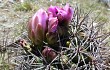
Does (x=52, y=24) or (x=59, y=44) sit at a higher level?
(x=52, y=24)

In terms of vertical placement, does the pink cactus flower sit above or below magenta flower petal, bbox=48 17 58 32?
above

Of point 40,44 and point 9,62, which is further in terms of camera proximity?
point 9,62

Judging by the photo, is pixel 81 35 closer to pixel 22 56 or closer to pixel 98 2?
pixel 22 56

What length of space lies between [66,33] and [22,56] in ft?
1.29

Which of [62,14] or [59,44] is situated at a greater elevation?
[62,14]

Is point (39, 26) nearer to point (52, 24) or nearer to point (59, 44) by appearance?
point (52, 24)

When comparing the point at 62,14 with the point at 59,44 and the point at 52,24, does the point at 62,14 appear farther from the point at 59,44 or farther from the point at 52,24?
the point at 59,44

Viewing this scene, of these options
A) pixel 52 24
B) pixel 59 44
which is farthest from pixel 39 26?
pixel 59 44

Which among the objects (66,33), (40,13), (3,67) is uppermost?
(40,13)

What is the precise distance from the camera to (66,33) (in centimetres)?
251

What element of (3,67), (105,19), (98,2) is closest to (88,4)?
(98,2)

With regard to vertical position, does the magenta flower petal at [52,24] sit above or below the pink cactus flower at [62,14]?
below

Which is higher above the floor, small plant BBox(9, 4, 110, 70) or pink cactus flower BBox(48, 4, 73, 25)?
pink cactus flower BBox(48, 4, 73, 25)

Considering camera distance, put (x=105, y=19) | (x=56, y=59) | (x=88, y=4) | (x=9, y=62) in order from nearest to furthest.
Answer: (x=56, y=59)
(x=9, y=62)
(x=105, y=19)
(x=88, y=4)
